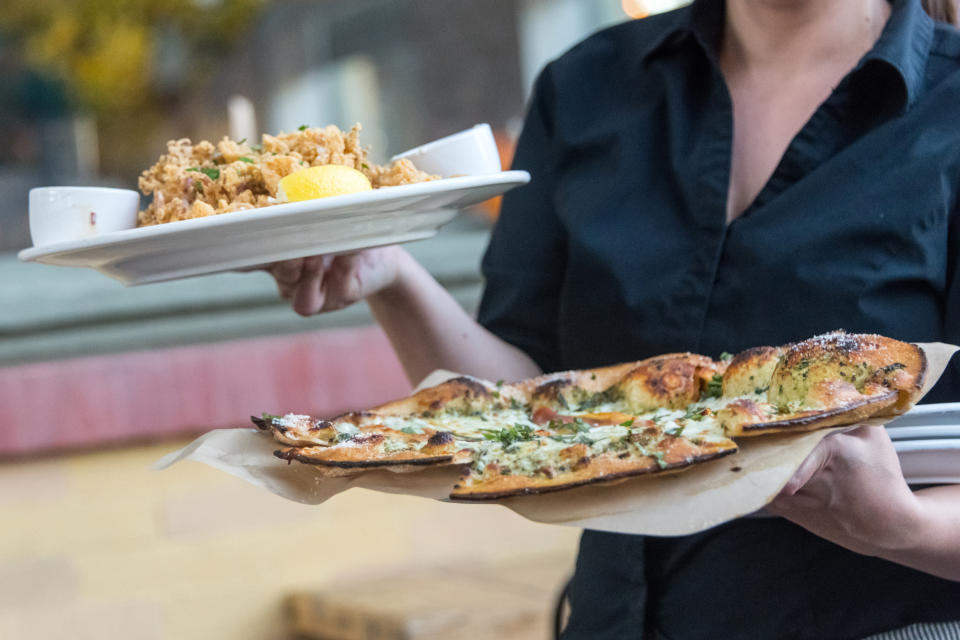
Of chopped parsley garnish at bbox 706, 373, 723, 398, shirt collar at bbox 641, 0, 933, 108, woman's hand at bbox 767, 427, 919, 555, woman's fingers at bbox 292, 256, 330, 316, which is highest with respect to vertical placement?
shirt collar at bbox 641, 0, 933, 108

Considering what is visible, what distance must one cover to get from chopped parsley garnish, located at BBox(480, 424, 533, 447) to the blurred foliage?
201 cm

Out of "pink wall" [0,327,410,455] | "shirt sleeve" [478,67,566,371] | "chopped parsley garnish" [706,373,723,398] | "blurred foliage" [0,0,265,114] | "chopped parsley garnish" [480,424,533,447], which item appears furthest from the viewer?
"blurred foliage" [0,0,265,114]

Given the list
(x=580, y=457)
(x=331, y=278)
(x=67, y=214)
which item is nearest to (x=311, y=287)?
(x=331, y=278)

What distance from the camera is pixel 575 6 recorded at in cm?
317

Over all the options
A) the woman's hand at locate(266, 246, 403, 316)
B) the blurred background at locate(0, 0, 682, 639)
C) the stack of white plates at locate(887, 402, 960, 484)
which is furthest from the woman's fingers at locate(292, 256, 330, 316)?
the blurred background at locate(0, 0, 682, 639)

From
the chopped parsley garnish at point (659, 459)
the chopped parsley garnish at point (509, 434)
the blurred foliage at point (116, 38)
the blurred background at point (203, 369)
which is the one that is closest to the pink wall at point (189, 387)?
the blurred background at point (203, 369)

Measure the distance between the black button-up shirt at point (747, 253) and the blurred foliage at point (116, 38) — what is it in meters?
1.63

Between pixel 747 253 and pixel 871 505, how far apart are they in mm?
373

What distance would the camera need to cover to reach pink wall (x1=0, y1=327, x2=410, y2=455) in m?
2.35

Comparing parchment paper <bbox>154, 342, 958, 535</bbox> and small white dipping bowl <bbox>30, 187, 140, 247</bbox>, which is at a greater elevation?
small white dipping bowl <bbox>30, 187, 140, 247</bbox>

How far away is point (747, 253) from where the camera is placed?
3.85 feet

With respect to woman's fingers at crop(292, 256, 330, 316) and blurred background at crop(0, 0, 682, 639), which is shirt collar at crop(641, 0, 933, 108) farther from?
blurred background at crop(0, 0, 682, 639)

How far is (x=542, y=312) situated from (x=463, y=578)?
4.46 feet

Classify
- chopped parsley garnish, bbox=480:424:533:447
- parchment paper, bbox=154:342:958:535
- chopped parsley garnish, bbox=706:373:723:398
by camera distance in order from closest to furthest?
parchment paper, bbox=154:342:958:535
chopped parsley garnish, bbox=480:424:533:447
chopped parsley garnish, bbox=706:373:723:398
